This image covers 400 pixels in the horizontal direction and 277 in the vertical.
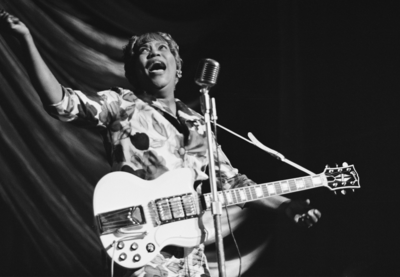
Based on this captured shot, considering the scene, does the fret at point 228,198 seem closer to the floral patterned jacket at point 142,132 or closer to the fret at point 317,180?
the floral patterned jacket at point 142,132

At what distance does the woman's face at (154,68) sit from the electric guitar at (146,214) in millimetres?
453

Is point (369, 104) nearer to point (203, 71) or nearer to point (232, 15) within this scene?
point (232, 15)

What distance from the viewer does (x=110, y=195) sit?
2.02 meters

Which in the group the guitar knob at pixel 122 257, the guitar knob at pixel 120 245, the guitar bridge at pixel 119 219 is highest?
the guitar bridge at pixel 119 219

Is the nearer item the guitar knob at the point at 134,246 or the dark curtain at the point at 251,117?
the guitar knob at the point at 134,246

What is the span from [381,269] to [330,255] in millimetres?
357

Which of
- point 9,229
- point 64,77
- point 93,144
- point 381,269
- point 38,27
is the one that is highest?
point 38,27

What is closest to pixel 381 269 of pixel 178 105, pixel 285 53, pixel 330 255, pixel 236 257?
pixel 330 255

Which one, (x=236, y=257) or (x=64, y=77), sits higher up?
(x=64, y=77)

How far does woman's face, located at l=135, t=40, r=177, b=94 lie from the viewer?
2.32 meters

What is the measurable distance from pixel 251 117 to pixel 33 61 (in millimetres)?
1685

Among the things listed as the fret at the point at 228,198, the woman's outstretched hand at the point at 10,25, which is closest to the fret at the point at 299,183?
the fret at the point at 228,198

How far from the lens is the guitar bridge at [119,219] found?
1.99m

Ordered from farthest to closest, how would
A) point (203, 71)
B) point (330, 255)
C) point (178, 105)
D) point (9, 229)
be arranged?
point (330, 255), point (9, 229), point (178, 105), point (203, 71)
